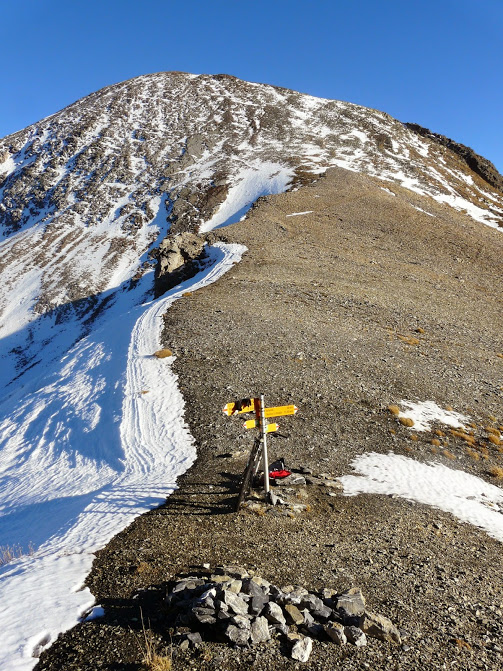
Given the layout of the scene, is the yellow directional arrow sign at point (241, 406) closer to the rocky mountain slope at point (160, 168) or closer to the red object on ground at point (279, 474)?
the red object on ground at point (279, 474)

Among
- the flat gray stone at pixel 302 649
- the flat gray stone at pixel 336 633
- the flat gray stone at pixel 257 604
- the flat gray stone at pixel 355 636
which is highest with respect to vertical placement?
the flat gray stone at pixel 257 604

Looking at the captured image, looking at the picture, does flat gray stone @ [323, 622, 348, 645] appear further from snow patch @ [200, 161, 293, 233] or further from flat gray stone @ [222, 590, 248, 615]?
snow patch @ [200, 161, 293, 233]

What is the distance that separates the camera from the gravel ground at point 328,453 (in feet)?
19.9

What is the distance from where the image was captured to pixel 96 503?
10383 millimetres

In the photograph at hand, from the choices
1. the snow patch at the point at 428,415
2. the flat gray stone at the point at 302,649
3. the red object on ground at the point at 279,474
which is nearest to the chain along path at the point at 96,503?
the red object on ground at the point at 279,474

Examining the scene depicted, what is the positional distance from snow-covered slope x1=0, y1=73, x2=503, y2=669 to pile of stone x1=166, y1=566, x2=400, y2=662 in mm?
1902

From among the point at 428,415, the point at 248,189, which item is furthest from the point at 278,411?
the point at 248,189

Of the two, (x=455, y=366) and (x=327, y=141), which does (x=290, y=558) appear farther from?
(x=327, y=141)

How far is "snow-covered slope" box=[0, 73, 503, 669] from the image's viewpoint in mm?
10171

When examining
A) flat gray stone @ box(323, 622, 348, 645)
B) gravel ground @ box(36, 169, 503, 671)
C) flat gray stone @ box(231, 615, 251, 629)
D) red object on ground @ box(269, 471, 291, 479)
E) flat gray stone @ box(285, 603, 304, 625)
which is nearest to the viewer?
flat gray stone @ box(231, 615, 251, 629)

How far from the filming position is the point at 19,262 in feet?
251

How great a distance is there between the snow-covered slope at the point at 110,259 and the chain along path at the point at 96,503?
0.05 metres

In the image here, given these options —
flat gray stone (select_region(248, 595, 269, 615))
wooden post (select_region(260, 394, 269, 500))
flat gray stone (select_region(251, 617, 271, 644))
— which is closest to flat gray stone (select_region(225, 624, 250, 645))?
flat gray stone (select_region(251, 617, 271, 644))

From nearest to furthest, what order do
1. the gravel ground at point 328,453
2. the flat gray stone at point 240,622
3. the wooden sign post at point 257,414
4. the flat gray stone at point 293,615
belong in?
1. the flat gray stone at point 240,622
2. the flat gray stone at point 293,615
3. the gravel ground at point 328,453
4. the wooden sign post at point 257,414
